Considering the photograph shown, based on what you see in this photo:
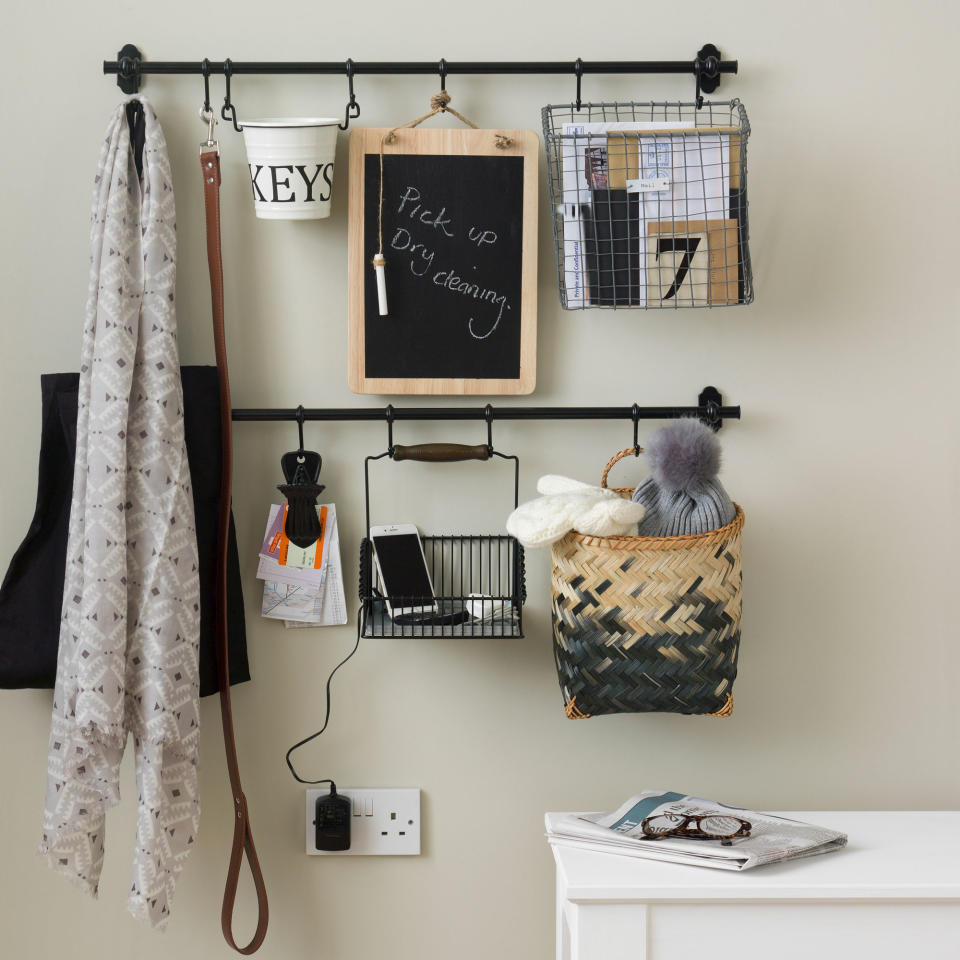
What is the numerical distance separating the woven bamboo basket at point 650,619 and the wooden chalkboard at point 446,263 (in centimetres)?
27

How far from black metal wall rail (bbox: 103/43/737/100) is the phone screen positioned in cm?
57

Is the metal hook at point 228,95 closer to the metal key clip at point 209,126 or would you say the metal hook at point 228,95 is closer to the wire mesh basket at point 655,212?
the metal key clip at point 209,126

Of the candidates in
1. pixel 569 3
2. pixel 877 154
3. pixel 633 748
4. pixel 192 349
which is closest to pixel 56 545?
pixel 192 349

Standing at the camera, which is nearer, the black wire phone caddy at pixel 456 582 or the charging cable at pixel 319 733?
the black wire phone caddy at pixel 456 582

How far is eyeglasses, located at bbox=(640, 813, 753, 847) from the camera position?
3.48 feet

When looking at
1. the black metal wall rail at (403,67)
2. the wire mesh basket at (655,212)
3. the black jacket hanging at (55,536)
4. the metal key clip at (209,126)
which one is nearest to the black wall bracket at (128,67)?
the black metal wall rail at (403,67)

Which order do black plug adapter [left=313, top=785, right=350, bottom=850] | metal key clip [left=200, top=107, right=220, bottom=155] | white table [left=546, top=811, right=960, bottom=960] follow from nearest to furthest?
white table [left=546, top=811, right=960, bottom=960]
metal key clip [left=200, top=107, right=220, bottom=155]
black plug adapter [left=313, top=785, right=350, bottom=850]

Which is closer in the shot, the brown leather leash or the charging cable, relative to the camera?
the brown leather leash

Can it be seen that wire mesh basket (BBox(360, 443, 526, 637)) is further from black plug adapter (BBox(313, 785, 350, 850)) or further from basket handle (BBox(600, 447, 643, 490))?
black plug adapter (BBox(313, 785, 350, 850))

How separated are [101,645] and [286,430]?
350 millimetres

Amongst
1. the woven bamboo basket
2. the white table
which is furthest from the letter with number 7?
the white table

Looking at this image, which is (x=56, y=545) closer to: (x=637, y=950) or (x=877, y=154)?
(x=637, y=950)

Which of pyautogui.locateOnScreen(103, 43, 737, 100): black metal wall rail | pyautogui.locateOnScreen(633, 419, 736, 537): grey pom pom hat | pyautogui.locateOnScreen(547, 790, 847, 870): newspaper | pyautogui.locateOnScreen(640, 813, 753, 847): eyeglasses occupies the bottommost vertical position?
pyautogui.locateOnScreen(547, 790, 847, 870): newspaper

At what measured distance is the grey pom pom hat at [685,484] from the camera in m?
1.04
